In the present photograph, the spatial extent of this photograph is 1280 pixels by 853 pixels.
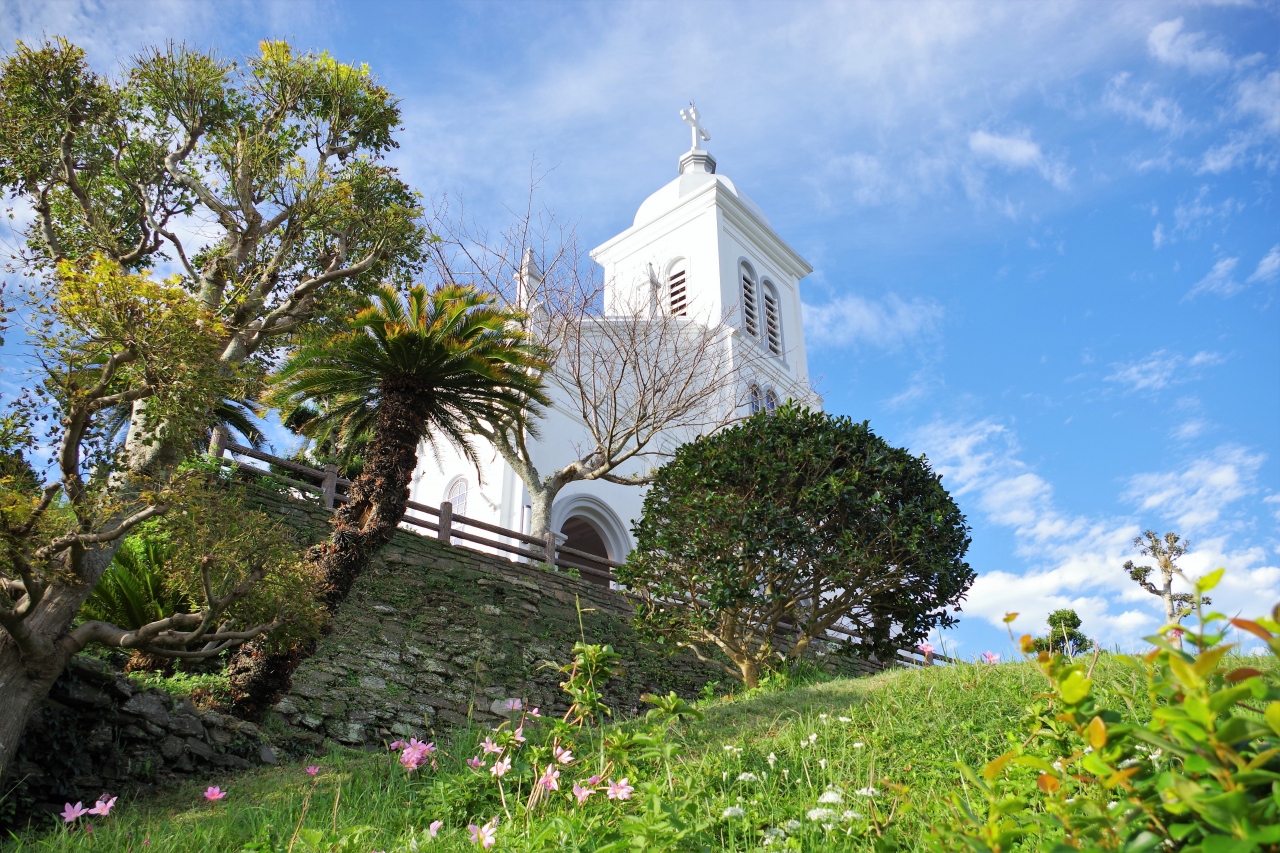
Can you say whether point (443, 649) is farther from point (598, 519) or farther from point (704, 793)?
point (598, 519)

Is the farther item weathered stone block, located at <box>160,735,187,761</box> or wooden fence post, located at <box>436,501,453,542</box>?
wooden fence post, located at <box>436,501,453,542</box>

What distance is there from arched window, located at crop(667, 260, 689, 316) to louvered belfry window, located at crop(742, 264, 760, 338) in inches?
80.1

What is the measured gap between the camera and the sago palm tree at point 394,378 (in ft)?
34.4

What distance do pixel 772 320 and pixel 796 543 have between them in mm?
19199

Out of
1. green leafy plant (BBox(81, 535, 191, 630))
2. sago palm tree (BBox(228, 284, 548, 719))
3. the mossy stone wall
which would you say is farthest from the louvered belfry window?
green leafy plant (BBox(81, 535, 191, 630))

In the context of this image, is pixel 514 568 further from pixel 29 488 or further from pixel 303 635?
pixel 29 488

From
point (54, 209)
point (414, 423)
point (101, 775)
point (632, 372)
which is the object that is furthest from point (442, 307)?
point (632, 372)

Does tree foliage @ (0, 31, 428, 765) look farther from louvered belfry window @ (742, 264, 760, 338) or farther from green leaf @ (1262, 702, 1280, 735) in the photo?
louvered belfry window @ (742, 264, 760, 338)

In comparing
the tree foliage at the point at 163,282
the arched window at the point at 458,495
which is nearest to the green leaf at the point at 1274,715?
the tree foliage at the point at 163,282

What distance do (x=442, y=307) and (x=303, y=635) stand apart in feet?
14.8

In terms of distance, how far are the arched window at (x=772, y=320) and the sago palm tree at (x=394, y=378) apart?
1803cm

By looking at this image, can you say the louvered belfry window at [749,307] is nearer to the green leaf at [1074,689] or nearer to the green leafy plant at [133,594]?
the green leafy plant at [133,594]

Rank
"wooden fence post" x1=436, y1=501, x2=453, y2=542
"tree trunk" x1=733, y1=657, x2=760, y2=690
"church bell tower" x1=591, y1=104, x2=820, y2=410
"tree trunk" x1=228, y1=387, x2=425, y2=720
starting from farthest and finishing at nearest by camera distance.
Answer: "church bell tower" x1=591, y1=104, x2=820, y2=410 < "wooden fence post" x1=436, y1=501, x2=453, y2=542 < "tree trunk" x1=733, y1=657, x2=760, y2=690 < "tree trunk" x1=228, y1=387, x2=425, y2=720

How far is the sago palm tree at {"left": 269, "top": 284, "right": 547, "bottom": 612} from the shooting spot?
1048 cm
